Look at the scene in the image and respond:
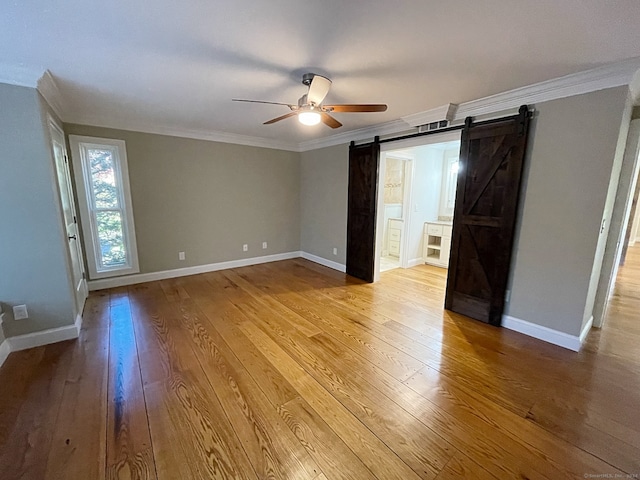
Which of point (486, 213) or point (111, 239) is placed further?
point (111, 239)

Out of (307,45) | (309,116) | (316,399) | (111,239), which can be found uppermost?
(307,45)

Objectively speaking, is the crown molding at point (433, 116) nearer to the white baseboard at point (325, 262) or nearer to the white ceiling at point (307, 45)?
the white ceiling at point (307, 45)

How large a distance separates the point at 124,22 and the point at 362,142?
3201mm

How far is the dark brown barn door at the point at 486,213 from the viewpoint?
262cm

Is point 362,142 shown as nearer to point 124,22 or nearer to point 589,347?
point 124,22

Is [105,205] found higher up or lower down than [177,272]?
higher up

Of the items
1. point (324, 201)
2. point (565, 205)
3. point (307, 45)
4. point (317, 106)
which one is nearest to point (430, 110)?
point (317, 106)

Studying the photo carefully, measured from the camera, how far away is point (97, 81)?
2.34m

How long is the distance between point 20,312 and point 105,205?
1834 mm

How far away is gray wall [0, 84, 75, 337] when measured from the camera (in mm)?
2156

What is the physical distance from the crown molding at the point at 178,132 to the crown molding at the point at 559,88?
126 inches

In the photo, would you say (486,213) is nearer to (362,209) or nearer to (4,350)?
(362,209)

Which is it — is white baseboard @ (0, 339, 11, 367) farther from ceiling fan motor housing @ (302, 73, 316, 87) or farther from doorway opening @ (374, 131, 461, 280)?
doorway opening @ (374, 131, 461, 280)

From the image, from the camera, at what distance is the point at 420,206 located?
17.4ft
